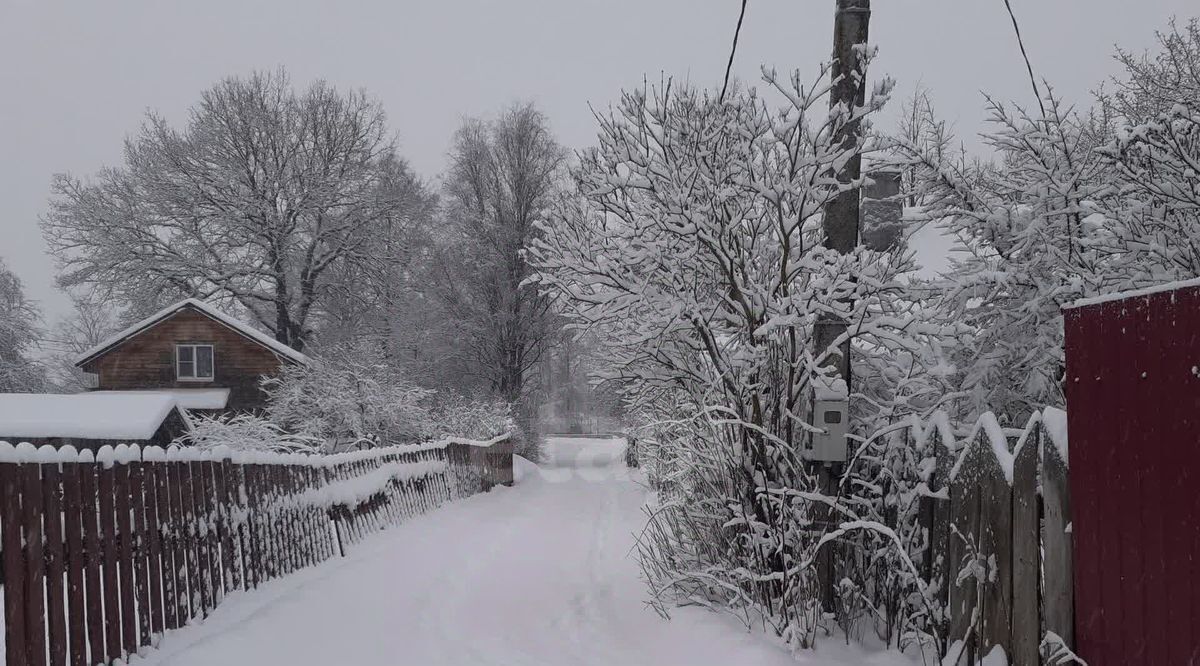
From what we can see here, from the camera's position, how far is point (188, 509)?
6.08 m

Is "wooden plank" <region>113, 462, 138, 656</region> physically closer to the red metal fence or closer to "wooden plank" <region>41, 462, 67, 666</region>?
"wooden plank" <region>41, 462, 67, 666</region>

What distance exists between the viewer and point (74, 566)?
4.52 m

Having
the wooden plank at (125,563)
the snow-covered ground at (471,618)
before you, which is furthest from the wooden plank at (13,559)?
the snow-covered ground at (471,618)

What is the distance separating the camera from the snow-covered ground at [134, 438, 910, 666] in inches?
197

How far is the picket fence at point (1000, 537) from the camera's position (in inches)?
129

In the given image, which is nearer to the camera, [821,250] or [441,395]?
[821,250]

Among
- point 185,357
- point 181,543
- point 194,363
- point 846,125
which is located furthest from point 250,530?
point 185,357

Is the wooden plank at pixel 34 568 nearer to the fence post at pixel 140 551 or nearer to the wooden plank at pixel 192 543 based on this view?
the fence post at pixel 140 551

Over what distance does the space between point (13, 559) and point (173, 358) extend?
27.4m

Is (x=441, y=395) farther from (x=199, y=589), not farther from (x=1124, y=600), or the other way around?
(x=1124, y=600)

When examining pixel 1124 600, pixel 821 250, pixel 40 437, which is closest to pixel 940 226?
pixel 821 250

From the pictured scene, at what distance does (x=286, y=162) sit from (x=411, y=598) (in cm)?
3011

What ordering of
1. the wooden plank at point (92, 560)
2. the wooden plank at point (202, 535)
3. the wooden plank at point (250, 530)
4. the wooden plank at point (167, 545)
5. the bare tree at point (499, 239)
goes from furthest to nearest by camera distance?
1. the bare tree at point (499, 239)
2. the wooden plank at point (250, 530)
3. the wooden plank at point (202, 535)
4. the wooden plank at point (167, 545)
5. the wooden plank at point (92, 560)

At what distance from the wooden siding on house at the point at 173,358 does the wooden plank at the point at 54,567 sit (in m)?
25.6
